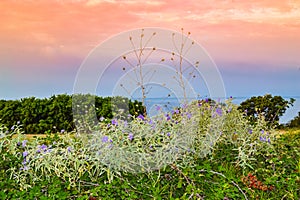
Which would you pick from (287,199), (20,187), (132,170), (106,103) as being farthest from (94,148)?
(106,103)

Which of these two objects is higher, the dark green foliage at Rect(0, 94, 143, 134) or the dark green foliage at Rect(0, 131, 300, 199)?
the dark green foliage at Rect(0, 94, 143, 134)

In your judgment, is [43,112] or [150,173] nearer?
[150,173]

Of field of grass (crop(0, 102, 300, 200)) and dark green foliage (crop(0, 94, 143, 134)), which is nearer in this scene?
field of grass (crop(0, 102, 300, 200))

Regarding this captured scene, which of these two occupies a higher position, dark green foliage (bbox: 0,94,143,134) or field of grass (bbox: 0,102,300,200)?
dark green foliage (bbox: 0,94,143,134)

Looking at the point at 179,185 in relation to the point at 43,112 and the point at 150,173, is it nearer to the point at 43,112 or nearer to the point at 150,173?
the point at 150,173

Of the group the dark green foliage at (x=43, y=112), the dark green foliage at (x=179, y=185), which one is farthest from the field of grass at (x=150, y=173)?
the dark green foliage at (x=43, y=112)

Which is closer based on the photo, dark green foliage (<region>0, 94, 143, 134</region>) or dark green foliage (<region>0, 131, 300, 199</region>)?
dark green foliage (<region>0, 131, 300, 199</region>)

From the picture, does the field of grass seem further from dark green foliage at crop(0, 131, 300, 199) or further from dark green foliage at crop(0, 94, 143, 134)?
dark green foliage at crop(0, 94, 143, 134)

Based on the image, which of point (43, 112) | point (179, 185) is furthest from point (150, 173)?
point (43, 112)

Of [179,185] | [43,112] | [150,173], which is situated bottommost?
[179,185]

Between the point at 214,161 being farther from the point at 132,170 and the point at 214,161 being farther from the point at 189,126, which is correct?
the point at 132,170

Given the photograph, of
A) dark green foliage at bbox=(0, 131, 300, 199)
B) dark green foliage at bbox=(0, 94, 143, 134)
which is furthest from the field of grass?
dark green foliage at bbox=(0, 94, 143, 134)

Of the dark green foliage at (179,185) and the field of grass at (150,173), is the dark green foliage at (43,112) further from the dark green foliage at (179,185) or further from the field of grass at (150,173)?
the dark green foliage at (179,185)

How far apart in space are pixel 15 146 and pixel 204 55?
8.55ft
